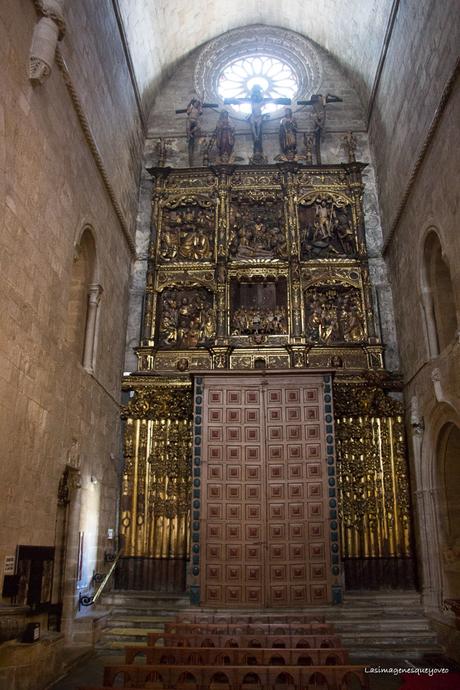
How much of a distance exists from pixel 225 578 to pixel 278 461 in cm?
241

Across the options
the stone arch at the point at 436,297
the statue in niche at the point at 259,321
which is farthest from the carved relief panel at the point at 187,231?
the stone arch at the point at 436,297

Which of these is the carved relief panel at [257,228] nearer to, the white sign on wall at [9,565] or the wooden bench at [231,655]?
the white sign on wall at [9,565]

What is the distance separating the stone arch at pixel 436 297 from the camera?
10.5 meters

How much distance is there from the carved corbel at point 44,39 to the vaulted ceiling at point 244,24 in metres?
5.23

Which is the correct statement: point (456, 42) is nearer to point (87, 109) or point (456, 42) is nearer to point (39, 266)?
point (87, 109)

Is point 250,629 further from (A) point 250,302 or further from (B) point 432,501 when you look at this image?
(A) point 250,302

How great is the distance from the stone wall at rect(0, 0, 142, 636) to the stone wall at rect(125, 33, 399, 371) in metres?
2.14

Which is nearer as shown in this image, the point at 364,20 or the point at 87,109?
the point at 87,109

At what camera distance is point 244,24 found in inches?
695

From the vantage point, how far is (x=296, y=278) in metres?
13.8

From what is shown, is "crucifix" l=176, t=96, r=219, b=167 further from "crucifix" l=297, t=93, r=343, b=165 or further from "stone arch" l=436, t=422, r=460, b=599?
"stone arch" l=436, t=422, r=460, b=599

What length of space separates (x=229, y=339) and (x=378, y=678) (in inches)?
299

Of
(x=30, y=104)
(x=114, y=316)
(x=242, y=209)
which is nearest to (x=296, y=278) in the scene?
(x=242, y=209)

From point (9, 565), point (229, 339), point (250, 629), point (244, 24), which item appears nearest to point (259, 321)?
point (229, 339)
